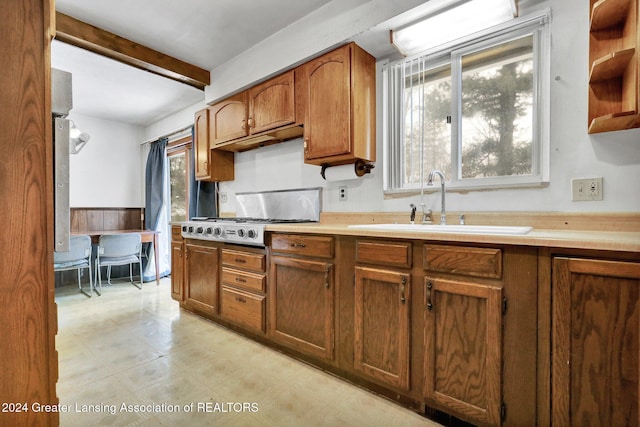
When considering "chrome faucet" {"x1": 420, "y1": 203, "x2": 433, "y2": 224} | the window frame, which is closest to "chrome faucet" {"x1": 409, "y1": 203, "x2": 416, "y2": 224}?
"chrome faucet" {"x1": 420, "y1": 203, "x2": 433, "y2": 224}

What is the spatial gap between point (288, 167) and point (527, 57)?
1.95 m

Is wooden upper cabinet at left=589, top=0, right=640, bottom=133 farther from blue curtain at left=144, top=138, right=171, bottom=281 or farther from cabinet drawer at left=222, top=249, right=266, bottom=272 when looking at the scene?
blue curtain at left=144, top=138, right=171, bottom=281

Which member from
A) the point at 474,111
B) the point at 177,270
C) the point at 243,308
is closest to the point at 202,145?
the point at 177,270

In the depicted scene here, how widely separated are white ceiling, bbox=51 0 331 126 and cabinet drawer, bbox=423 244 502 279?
1.98 meters

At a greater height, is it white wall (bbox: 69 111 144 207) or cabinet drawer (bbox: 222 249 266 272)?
white wall (bbox: 69 111 144 207)

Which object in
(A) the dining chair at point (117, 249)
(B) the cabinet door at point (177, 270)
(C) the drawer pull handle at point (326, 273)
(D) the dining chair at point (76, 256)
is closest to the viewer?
(C) the drawer pull handle at point (326, 273)

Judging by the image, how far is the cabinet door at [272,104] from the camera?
249cm

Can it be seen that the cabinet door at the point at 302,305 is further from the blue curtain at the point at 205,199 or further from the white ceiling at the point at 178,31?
the blue curtain at the point at 205,199

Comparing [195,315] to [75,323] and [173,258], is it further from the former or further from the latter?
[75,323]

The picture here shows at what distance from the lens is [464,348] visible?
1.33 meters

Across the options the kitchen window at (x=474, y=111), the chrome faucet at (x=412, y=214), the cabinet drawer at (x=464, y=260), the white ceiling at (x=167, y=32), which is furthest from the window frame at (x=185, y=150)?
the cabinet drawer at (x=464, y=260)

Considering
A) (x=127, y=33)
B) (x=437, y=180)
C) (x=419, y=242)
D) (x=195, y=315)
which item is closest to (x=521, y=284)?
(x=419, y=242)

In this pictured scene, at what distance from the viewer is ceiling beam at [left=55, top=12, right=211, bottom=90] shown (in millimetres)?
2379

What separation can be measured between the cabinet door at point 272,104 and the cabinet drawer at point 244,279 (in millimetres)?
1239
